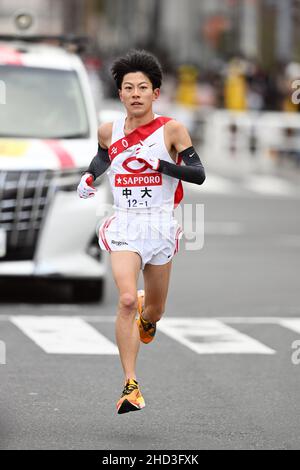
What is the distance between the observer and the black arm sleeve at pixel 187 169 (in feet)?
29.2

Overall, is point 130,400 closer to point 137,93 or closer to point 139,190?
point 139,190

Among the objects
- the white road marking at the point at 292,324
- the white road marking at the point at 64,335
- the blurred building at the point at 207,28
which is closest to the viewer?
the white road marking at the point at 64,335

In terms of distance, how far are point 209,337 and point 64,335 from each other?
3.45 ft

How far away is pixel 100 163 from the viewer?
9383 mm

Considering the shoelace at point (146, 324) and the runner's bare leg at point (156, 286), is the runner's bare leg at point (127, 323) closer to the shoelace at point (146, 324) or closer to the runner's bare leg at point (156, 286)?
the runner's bare leg at point (156, 286)

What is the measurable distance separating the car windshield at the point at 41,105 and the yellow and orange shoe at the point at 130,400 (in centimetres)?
594

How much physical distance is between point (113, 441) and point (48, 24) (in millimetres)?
178370

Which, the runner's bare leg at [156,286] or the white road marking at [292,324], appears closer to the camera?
the runner's bare leg at [156,286]

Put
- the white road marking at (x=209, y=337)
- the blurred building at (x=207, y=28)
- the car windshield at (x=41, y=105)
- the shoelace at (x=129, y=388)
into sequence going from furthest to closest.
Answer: the blurred building at (x=207, y=28) → the car windshield at (x=41, y=105) → the white road marking at (x=209, y=337) → the shoelace at (x=129, y=388)

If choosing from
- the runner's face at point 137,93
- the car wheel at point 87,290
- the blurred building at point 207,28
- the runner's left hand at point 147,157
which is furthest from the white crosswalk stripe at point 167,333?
the blurred building at point 207,28

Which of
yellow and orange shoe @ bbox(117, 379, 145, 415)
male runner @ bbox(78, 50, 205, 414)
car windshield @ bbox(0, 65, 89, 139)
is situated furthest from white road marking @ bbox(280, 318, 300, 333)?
yellow and orange shoe @ bbox(117, 379, 145, 415)

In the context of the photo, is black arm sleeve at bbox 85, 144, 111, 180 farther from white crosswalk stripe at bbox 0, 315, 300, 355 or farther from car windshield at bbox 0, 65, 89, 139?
car windshield at bbox 0, 65, 89, 139

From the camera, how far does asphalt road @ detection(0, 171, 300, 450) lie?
852 cm

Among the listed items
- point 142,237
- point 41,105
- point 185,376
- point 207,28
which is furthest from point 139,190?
point 207,28
